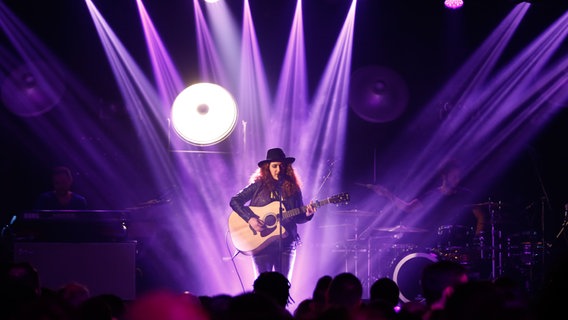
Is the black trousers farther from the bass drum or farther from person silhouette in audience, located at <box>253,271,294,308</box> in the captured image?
person silhouette in audience, located at <box>253,271,294,308</box>

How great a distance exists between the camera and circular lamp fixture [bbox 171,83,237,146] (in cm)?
941

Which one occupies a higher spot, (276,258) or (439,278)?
(276,258)

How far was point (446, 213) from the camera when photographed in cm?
934

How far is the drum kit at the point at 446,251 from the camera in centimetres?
899

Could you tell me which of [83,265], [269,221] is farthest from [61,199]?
[269,221]

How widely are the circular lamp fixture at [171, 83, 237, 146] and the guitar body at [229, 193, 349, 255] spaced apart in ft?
6.65

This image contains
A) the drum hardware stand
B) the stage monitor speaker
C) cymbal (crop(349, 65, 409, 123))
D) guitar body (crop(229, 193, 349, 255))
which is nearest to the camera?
the stage monitor speaker

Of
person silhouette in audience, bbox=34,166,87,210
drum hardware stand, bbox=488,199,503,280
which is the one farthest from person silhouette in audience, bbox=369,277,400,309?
drum hardware stand, bbox=488,199,503,280

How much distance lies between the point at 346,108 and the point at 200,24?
2.59 metres

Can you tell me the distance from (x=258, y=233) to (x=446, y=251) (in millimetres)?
2694

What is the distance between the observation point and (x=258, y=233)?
766cm

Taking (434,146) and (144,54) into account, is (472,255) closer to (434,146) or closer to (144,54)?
(434,146)

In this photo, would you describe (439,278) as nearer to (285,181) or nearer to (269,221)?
(269,221)

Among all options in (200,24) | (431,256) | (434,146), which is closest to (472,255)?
(431,256)
